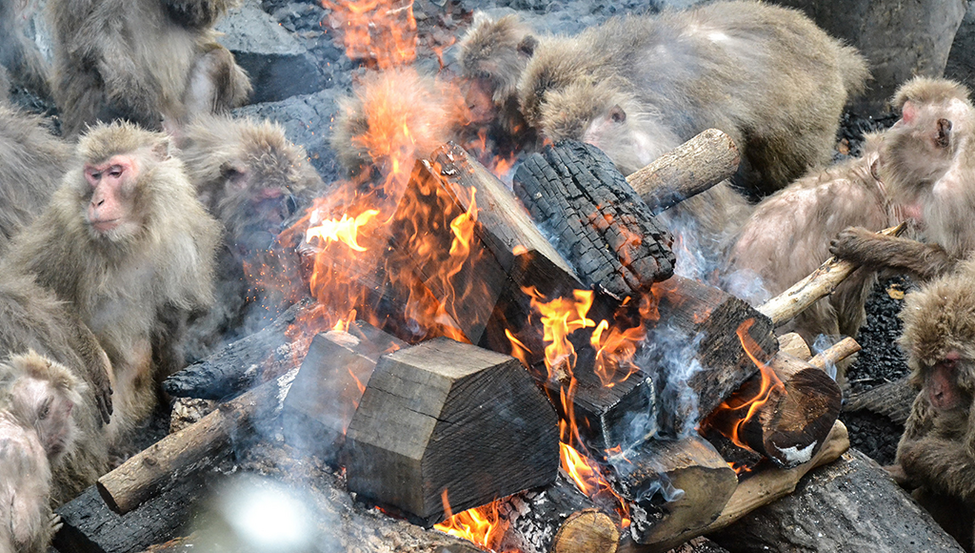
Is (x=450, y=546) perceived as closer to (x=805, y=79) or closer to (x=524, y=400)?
(x=524, y=400)

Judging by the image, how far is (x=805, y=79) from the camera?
19.7ft

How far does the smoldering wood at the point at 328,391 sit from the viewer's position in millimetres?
2867

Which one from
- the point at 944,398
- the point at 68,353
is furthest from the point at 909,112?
the point at 68,353

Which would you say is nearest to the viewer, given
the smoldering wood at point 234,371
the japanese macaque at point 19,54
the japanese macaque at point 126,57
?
the smoldering wood at point 234,371

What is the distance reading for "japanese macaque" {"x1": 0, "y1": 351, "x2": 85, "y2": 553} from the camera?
3033 mm

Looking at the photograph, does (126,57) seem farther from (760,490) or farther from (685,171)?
(760,490)

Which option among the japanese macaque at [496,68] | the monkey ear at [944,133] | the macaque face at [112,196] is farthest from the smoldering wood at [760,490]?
the japanese macaque at [496,68]

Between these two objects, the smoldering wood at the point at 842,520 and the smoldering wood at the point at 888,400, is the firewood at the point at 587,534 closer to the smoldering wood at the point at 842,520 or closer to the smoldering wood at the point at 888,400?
the smoldering wood at the point at 842,520

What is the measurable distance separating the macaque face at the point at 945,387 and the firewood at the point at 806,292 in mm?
570

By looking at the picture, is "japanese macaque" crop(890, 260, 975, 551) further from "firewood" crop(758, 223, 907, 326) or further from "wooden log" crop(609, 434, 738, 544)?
"wooden log" crop(609, 434, 738, 544)

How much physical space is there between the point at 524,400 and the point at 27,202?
3661mm

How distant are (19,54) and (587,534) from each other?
5.77m

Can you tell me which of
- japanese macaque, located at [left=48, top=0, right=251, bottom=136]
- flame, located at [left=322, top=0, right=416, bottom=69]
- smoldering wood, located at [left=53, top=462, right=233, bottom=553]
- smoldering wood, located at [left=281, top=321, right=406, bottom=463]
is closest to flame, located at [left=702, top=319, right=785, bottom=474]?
smoldering wood, located at [left=281, top=321, right=406, bottom=463]

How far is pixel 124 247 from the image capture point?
4008 millimetres
